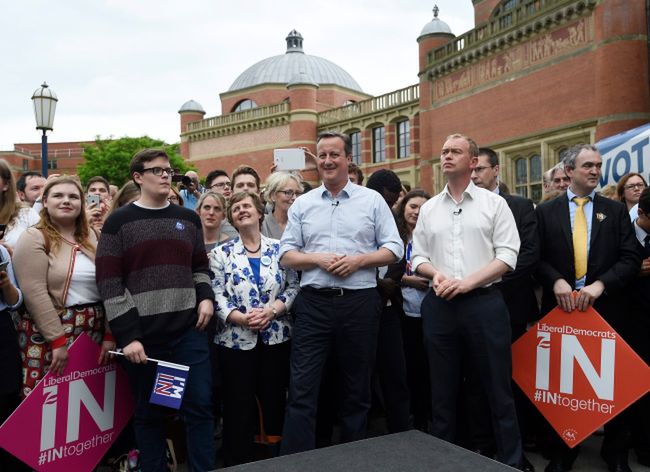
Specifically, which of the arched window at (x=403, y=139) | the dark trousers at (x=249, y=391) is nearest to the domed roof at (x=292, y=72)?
the arched window at (x=403, y=139)

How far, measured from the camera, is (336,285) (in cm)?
344

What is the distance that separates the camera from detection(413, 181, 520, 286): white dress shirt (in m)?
3.49

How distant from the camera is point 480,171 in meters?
4.28

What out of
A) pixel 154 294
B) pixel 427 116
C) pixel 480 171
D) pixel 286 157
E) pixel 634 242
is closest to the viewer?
pixel 154 294

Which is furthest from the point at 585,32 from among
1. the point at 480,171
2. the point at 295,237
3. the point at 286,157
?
the point at 295,237

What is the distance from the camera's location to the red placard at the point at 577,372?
3.69 metres

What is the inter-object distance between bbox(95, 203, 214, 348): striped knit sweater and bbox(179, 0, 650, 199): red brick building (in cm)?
1699

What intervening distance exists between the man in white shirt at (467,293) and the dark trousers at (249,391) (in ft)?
3.29

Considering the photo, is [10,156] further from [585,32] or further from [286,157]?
[286,157]

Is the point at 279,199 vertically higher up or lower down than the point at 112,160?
lower down

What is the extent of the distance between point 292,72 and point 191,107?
11.1 metres

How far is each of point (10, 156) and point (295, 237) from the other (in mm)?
62418

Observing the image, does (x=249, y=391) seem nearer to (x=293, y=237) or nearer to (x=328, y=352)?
(x=328, y=352)

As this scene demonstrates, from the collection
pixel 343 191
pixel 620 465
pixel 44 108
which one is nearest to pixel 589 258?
pixel 620 465
